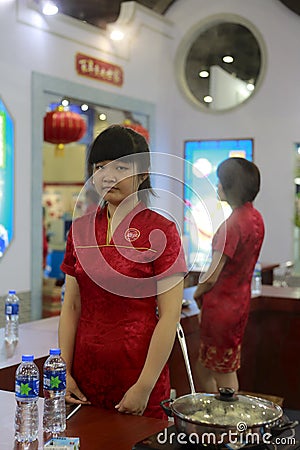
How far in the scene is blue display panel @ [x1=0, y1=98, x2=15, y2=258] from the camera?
518 centimetres

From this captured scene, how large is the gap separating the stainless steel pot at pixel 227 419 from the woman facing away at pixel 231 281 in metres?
1.52

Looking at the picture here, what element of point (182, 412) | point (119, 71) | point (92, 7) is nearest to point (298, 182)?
point (119, 71)

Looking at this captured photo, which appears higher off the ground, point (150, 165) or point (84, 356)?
point (150, 165)

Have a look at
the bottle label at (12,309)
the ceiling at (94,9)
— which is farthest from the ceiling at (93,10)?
the bottle label at (12,309)

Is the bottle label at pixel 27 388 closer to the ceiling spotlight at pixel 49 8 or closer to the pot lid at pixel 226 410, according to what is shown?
the pot lid at pixel 226 410

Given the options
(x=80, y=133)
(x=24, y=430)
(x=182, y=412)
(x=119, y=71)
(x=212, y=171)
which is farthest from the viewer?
(x=212, y=171)

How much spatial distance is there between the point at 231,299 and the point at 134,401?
4.56 feet

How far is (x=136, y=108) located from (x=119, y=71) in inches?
17.7

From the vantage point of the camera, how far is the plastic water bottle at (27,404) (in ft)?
5.18

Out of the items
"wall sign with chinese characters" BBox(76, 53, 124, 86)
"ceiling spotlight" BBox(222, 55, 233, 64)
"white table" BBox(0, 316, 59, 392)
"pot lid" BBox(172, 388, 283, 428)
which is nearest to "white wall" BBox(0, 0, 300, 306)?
"wall sign with chinese characters" BBox(76, 53, 124, 86)

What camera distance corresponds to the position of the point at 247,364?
4.10m

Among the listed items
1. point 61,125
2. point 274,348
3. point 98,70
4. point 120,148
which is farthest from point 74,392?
point 98,70

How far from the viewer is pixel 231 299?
123 inches

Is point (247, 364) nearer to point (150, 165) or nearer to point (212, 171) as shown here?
point (150, 165)
